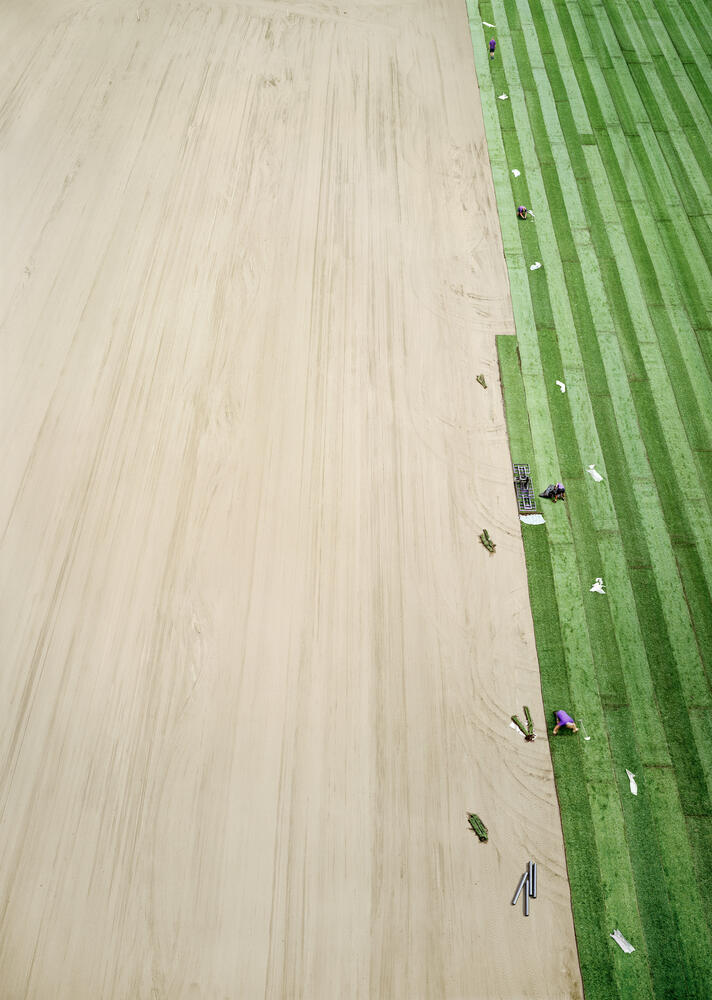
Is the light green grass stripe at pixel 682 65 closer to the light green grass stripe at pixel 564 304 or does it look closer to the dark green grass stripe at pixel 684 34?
the dark green grass stripe at pixel 684 34

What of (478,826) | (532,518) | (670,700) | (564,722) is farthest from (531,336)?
(478,826)

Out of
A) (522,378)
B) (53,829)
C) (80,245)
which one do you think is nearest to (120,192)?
(80,245)

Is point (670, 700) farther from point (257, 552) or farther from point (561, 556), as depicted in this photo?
point (257, 552)

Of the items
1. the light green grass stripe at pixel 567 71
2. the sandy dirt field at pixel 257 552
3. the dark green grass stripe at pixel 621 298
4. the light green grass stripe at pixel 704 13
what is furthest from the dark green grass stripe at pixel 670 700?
the light green grass stripe at pixel 704 13

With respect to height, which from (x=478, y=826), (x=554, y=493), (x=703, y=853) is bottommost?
A: (x=703, y=853)

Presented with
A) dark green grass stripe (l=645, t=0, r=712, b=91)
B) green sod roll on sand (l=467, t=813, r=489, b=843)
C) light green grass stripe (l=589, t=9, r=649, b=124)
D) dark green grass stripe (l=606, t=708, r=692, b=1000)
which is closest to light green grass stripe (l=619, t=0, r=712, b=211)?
light green grass stripe (l=589, t=9, r=649, b=124)
